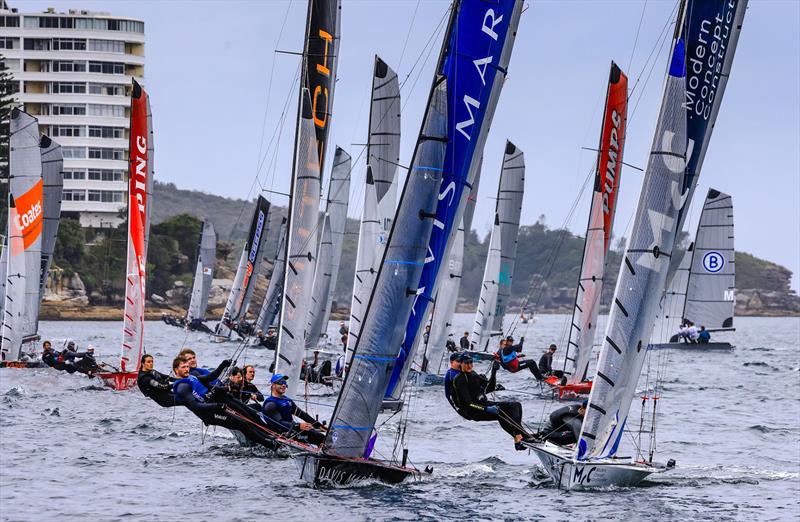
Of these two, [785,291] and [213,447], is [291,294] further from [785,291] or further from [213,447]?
[785,291]

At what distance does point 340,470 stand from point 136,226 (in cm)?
1412

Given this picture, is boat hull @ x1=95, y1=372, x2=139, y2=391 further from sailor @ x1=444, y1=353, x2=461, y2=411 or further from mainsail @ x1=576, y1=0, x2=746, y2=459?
mainsail @ x1=576, y1=0, x2=746, y2=459

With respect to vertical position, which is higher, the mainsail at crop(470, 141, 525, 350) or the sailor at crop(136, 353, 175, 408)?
the mainsail at crop(470, 141, 525, 350)

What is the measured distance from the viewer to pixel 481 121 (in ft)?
56.2

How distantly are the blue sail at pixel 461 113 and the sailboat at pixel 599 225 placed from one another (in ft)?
37.4

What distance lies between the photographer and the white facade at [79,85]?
105188 millimetres

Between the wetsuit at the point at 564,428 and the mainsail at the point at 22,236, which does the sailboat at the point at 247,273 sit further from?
the wetsuit at the point at 564,428

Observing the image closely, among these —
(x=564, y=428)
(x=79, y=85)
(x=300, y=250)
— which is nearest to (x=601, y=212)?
(x=300, y=250)

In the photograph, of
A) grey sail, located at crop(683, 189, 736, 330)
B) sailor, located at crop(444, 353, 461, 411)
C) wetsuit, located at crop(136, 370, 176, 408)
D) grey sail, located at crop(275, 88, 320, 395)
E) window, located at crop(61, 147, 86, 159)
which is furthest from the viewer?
window, located at crop(61, 147, 86, 159)

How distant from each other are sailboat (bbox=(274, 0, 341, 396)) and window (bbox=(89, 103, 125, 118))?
286 ft

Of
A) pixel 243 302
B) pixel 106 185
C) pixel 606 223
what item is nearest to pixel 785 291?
pixel 106 185

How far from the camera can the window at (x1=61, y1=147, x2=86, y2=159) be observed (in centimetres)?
10550

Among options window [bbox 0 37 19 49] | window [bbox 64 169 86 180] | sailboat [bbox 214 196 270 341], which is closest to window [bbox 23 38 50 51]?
window [bbox 0 37 19 49]

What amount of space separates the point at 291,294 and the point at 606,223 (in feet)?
32.0
